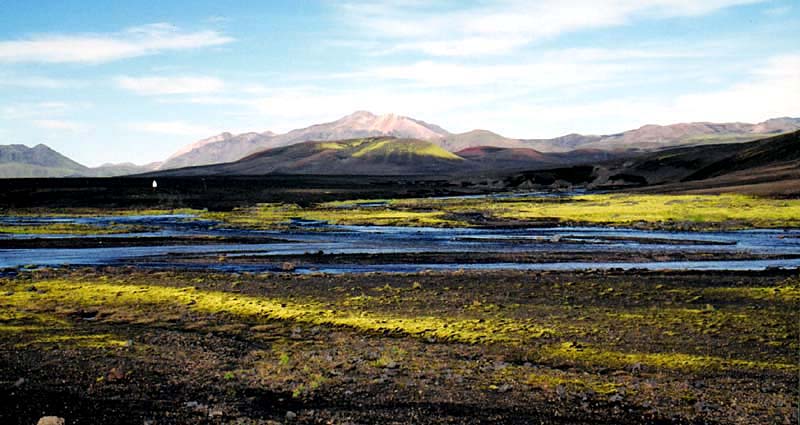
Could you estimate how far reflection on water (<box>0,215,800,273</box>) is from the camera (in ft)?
129

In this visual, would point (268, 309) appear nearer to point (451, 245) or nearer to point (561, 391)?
point (561, 391)

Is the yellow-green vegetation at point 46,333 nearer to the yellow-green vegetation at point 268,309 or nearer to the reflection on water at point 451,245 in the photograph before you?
the yellow-green vegetation at point 268,309

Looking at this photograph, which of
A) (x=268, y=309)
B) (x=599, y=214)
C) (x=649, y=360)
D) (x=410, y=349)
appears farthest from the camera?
(x=599, y=214)

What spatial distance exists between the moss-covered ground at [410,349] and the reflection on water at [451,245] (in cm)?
625

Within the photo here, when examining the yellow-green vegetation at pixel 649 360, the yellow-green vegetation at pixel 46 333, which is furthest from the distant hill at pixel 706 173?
the yellow-green vegetation at pixel 46 333

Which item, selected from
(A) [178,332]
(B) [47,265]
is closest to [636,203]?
(B) [47,265]

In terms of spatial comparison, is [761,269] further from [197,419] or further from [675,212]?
[675,212]

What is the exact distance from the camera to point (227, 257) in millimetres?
44594

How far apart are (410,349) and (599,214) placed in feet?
193

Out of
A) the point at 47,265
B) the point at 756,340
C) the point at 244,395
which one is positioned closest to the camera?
the point at 244,395

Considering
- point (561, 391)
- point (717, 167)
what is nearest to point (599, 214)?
point (561, 391)

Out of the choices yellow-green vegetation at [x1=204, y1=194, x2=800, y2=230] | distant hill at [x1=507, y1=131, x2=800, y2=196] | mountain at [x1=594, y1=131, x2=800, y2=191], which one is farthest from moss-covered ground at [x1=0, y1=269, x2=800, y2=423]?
mountain at [x1=594, y1=131, x2=800, y2=191]

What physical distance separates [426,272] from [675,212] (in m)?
46.7

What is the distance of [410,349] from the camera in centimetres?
2088
